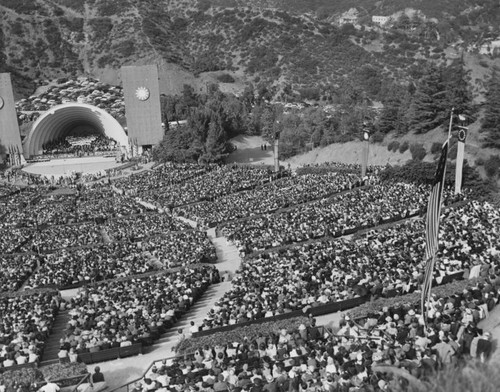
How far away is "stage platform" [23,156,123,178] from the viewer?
55.4 metres

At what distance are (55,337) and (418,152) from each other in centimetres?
3101

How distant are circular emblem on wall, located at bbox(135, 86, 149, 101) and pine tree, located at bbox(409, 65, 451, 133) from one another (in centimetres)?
3187

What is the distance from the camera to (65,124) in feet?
222

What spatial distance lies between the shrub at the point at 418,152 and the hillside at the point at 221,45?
46.9m

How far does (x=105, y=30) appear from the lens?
452ft

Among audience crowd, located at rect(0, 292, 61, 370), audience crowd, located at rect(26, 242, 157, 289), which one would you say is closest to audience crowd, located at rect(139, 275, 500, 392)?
audience crowd, located at rect(0, 292, 61, 370)

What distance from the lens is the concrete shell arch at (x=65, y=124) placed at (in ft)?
201

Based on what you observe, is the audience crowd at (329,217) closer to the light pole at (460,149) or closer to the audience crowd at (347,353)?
the light pole at (460,149)

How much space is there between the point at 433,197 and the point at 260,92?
8531cm

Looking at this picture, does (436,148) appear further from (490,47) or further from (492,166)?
(490,47)

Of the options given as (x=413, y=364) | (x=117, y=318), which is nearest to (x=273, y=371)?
(x=413, y=364)

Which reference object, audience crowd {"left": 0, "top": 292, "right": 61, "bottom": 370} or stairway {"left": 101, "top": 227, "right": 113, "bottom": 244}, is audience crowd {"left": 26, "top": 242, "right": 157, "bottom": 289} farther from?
stairway {"left": 101, "top": 227, "right": 113, "bottom": 244}

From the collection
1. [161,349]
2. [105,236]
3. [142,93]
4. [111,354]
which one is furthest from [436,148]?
[142,93]

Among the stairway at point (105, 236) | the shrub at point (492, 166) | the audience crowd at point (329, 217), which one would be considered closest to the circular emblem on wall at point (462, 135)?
the audience crowd at point (329, 217)
